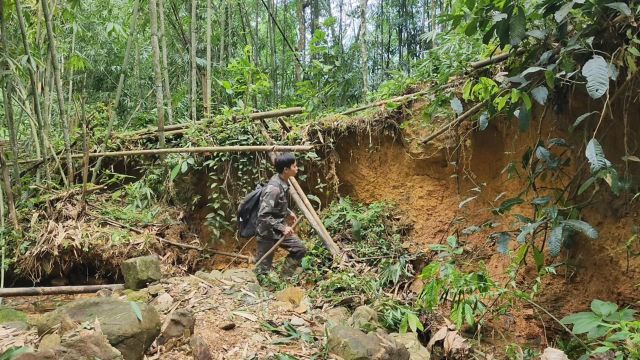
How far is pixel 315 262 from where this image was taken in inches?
211

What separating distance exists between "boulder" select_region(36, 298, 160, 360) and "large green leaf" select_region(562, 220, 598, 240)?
2536 mm

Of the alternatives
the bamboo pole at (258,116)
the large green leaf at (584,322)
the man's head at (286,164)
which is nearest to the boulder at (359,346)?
the large green leaf at (584,322)

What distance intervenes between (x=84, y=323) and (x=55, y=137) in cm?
604

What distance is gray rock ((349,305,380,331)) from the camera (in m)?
3.73

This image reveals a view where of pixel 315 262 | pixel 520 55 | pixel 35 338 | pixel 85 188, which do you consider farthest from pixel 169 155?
pixel 520 55

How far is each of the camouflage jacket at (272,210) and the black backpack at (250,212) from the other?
13 cm

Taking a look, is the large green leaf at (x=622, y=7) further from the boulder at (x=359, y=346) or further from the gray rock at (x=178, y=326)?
the gray rock at (x=178, y=326)

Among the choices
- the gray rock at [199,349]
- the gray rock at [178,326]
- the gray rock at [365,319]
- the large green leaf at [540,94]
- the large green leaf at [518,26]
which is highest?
the large green leaf at [518,26]

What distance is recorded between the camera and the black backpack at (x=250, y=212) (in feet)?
16.9

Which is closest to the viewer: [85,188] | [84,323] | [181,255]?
[84,323]

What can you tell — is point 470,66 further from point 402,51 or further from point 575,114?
point 402,51

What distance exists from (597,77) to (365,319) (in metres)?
2.41

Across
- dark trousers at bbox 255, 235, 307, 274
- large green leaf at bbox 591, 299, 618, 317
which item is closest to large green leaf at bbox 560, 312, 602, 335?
large green leaf at bbox 591, 299, 618, 317

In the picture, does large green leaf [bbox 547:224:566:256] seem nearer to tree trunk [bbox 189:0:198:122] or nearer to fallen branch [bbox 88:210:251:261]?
fallen branch [bbox 88:210:251:261]
